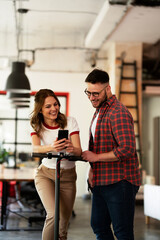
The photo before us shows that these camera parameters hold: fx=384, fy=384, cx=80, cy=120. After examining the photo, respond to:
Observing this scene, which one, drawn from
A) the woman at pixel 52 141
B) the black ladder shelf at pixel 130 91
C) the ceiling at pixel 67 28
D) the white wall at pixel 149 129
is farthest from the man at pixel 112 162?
the white wall at pixel 149 129

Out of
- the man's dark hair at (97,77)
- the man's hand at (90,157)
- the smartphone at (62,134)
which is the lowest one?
the man's hand at (90,157)

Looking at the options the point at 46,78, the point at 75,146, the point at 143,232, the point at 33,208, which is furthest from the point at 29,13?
the point at 75,146

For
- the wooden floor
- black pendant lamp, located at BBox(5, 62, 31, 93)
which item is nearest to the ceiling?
black pendant lamp, located at BBox(5, 62, 31, 93)

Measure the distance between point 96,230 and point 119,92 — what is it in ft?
18.8

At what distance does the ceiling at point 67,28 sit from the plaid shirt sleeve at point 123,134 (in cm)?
371

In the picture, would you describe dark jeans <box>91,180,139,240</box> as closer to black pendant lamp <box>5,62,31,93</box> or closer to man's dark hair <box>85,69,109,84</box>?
man's dark hair <box>85,69,109,84</box>

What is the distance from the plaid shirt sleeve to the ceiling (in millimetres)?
3708

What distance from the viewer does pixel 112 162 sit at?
2.47m

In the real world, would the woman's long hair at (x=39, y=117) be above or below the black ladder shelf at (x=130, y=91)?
below

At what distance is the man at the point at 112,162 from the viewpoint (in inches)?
94.2

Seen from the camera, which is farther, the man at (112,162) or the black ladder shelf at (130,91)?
the black ladder shelf at (130,91)

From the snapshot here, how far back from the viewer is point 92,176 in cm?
260

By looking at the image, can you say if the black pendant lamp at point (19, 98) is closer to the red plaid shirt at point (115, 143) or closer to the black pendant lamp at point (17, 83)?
the black pendant lamp at point (17, 83)

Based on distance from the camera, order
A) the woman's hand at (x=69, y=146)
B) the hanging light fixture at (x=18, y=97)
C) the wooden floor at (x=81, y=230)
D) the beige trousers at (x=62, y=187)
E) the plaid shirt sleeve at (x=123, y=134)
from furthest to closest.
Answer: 1. the hanging light fixture at (x=18, y=97)
2. the wooden floor at (x=81, y=230)
3. the beige trousers at (x=62, y=187)
4. the woman's hand at (x=69, y=146)
5. the plaid shirt sleeve at (x=123, y=134)
